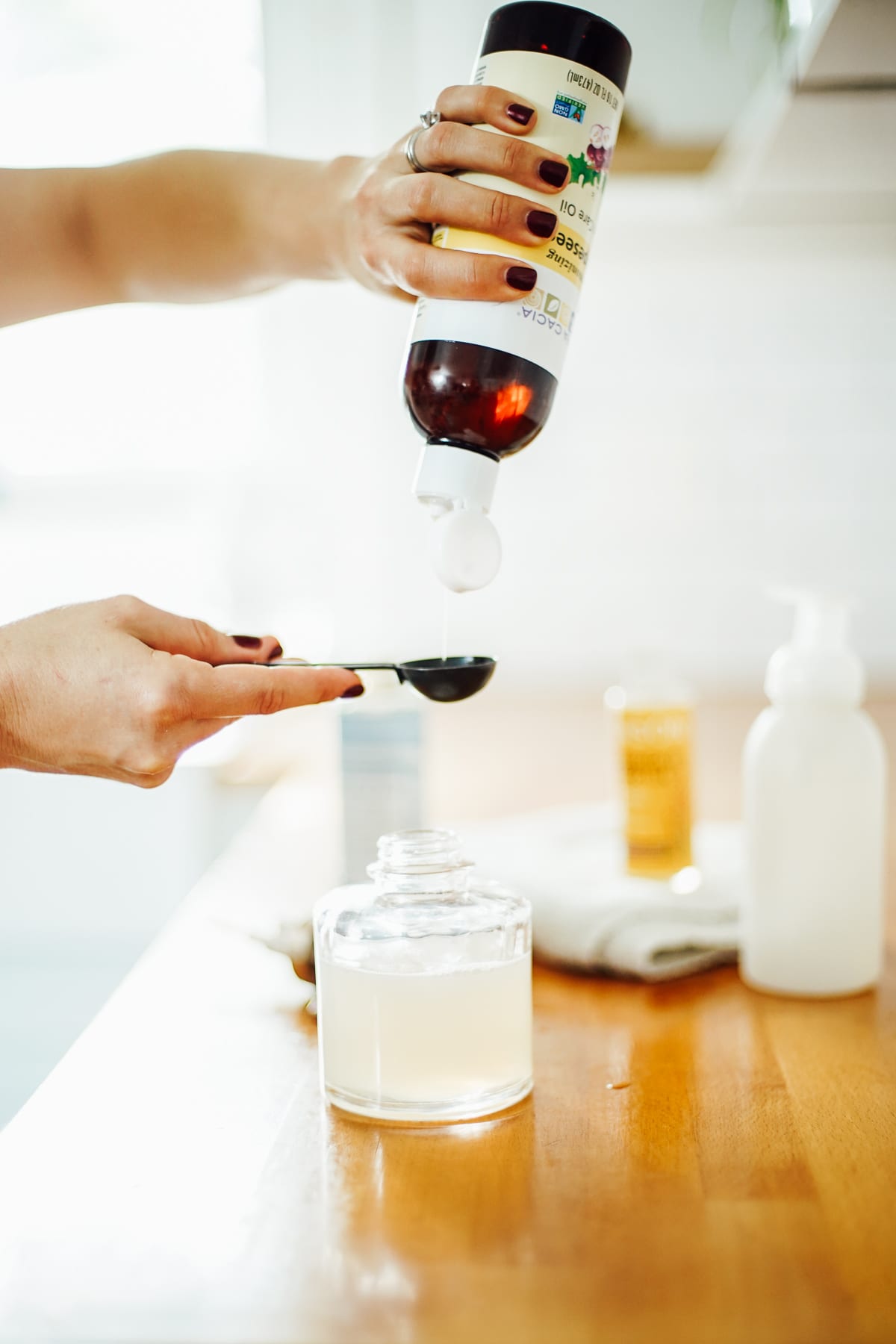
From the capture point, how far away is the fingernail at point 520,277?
2.06 ft

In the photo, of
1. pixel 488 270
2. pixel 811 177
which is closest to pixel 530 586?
pixel 811 177

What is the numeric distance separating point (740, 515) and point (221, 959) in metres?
2.31

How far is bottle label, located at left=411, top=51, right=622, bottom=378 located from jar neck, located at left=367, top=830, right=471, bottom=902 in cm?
28

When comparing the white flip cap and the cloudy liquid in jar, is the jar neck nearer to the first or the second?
the cloudy liquid in jar

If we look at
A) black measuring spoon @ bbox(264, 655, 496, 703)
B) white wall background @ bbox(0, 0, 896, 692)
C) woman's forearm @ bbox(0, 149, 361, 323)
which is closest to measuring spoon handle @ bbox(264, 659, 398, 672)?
black measuring spoon @ bbox(264, 655, 496, 703)

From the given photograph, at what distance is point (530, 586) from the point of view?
9.82 ft

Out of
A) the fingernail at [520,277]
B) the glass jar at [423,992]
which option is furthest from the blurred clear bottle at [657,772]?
the fingernail at [520,277]

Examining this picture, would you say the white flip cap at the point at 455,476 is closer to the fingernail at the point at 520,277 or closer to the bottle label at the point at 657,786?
the fingernail at the point at 520,277

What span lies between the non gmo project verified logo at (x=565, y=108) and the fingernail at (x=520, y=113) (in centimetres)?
2

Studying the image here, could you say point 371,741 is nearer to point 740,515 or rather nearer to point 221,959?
point 221,959

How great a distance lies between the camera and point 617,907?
868mm

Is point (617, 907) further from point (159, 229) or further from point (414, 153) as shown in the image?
point (159, 229)

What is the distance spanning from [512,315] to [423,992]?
365mm

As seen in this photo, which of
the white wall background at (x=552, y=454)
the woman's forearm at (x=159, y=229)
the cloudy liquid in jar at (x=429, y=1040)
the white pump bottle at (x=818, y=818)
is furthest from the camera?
the white wall background at (x=552, y=454)
